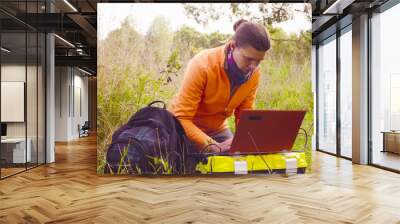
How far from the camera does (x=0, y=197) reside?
203 inches

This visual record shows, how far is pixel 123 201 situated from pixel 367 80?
19.1 ft

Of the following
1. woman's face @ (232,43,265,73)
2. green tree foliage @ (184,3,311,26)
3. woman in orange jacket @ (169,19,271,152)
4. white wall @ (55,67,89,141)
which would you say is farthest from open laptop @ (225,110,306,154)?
white wall @ (55,67,89,141)

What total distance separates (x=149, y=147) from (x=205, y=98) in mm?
1286

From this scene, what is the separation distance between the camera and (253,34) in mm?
6914

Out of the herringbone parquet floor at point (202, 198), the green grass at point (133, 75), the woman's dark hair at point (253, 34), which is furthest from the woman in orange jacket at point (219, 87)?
the herringbone parquet floor at point (202, 198)

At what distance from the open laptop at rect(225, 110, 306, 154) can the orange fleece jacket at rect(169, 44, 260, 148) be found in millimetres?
242

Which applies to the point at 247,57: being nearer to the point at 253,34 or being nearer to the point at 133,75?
the point at 253,34

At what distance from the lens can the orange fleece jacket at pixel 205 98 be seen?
671cm

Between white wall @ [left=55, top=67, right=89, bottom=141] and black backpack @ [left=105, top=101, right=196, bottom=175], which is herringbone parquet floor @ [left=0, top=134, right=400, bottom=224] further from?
white wall @ [left=55, top=67, right=89, bottom=141]

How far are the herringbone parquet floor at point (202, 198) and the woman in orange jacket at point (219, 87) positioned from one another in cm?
82

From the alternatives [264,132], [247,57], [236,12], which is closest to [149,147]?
[264,132]

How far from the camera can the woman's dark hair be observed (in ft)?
22.6

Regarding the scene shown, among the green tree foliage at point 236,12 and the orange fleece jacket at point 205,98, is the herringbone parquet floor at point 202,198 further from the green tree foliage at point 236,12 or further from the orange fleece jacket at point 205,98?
the green tree foliage at point 236,12

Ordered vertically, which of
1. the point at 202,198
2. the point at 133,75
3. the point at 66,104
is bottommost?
the point at 202,198
